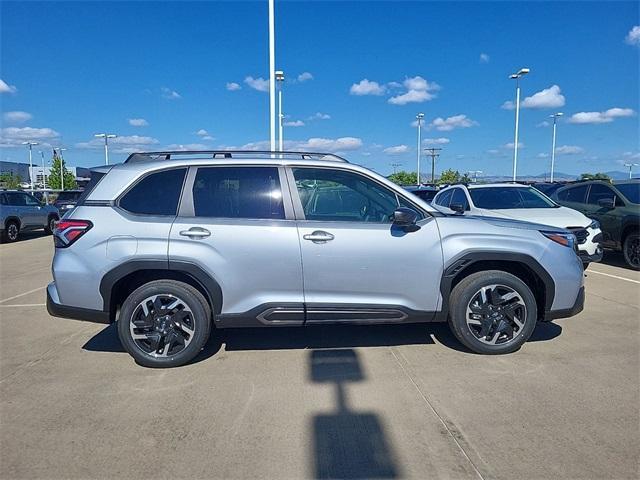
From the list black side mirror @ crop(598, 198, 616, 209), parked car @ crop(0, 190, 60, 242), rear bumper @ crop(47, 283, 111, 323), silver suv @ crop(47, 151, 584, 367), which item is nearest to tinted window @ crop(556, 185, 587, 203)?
black side mirror @ crop(598, 198, 616, 209)

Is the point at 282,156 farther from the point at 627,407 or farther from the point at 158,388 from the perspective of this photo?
the point at 627,407

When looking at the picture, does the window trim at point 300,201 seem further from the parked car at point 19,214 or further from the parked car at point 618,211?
the parked car at point 19,214

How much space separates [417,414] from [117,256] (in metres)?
2.78

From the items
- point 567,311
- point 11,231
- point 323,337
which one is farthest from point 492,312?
point 11,231

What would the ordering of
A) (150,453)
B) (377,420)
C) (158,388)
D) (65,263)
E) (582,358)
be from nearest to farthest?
(150,453)
(377,420)
(158,388)
(65,263)
(582,358)

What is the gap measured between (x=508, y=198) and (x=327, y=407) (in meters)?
6.81

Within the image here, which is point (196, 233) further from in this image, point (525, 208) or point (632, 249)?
point (632, 249)

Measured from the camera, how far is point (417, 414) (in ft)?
10.7

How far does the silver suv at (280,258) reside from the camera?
3.99 m

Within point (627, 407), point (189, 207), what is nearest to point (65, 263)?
point (189, 207)

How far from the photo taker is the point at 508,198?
8.80 meters

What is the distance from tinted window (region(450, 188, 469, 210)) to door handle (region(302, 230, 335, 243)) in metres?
5.44

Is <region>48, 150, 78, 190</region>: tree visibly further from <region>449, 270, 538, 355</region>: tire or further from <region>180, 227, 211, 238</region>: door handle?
<region>449, 270, 538, 355</region>: tire

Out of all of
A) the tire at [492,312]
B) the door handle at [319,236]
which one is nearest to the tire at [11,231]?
the door handle at [319,236]
